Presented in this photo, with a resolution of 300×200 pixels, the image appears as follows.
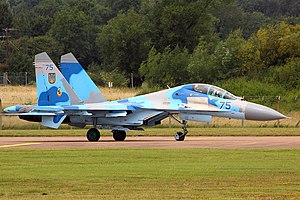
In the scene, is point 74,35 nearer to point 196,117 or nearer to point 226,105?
point 196,117

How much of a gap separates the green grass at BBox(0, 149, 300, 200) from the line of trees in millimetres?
31189

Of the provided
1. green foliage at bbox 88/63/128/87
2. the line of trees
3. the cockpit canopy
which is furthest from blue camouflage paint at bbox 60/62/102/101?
green foliage at bbox 88/63/128/87

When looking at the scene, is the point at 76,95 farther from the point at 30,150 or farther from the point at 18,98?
the point at 18,98

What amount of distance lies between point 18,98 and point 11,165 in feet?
117

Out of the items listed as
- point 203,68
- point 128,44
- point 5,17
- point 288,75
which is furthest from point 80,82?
point 5,17

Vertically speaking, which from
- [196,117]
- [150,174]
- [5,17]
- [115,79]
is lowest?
[150,174]

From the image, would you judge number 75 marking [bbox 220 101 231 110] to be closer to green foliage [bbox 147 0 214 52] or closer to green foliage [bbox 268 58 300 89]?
green foliage [bbox 268 58 300 89]

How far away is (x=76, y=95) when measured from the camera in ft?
108

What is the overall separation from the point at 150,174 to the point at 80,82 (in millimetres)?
14479

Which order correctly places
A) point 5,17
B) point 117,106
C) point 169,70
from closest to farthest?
point 117,106
point 169,70
point 5,17

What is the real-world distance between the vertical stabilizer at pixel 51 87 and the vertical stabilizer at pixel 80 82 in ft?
1.74

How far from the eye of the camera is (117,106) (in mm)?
31828

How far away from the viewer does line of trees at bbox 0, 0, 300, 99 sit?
6031 centimetres

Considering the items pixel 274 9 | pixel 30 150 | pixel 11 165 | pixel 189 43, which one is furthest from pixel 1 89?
pixel 274 9
